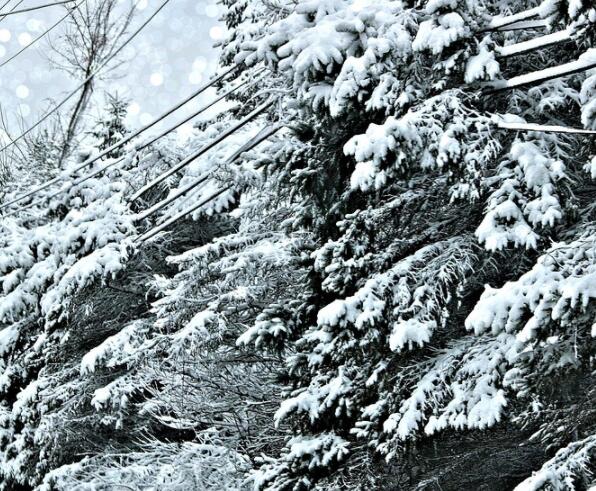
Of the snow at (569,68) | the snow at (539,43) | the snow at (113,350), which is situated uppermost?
the snow at (113,350)

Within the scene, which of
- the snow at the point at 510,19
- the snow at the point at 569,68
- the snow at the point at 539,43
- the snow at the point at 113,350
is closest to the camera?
the snow at the point at 569,68

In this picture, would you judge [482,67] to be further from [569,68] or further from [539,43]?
[569,68]

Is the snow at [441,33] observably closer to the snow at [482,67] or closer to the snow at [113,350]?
the snow at [482,67]

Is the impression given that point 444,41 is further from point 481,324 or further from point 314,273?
point 314,273

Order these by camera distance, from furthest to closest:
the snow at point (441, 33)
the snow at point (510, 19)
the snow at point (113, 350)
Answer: the snow at point (113, 350)
the snow at point (441, 33)
the snow at point (510, 19)

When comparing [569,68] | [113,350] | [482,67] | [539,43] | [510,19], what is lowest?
[569,68]

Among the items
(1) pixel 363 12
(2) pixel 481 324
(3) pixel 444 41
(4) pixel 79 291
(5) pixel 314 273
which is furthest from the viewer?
(4) pixel 79 291

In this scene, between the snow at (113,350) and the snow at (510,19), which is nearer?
the snow at (510,19)

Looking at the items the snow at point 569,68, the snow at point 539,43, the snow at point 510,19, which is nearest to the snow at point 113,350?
the snow at point 510,19

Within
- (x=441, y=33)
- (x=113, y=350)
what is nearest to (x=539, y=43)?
(x=441, y=33)

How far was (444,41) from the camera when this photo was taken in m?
5.56

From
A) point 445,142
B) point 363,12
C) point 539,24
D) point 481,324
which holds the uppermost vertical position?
point 363,12

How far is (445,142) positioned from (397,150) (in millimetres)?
365

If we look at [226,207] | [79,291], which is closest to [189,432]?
[79,291]
